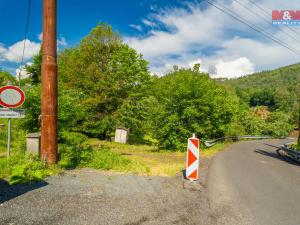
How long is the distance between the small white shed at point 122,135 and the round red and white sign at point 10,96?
47.8ft

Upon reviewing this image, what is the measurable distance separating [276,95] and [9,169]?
149437 millimetres

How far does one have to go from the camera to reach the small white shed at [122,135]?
73.8 ft

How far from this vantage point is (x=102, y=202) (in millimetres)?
5234

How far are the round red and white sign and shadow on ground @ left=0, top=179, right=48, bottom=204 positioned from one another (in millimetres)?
2883

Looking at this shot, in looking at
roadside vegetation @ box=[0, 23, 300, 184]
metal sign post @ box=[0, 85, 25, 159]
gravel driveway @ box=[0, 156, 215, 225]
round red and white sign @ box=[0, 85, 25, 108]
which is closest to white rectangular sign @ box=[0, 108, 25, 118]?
metal sign post @ box=[0, 85, 25, 159]

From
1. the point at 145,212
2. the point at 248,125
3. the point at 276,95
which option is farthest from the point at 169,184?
the point at 276,95

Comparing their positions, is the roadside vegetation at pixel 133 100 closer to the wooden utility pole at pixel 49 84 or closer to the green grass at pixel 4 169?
the wooden utility pole at pixel 49 84

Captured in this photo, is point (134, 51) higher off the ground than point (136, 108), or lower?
higher

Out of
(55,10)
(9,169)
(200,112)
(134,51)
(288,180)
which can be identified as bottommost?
(288,180)

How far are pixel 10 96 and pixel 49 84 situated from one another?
4.76ft

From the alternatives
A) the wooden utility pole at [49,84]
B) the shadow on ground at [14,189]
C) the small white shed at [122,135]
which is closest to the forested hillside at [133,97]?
the small white shed at [122,135]

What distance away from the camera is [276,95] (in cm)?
13575

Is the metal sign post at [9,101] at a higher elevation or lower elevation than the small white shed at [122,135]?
higher

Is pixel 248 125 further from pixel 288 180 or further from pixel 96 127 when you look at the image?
pixel 288 180
